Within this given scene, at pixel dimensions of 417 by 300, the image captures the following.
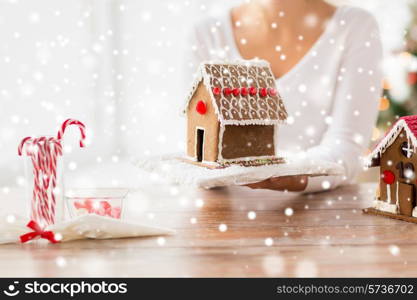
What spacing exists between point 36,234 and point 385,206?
813 mm

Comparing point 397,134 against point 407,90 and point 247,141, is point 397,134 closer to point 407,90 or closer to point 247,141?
point 247,141

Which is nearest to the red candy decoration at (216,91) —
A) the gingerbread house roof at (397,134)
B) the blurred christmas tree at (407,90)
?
the gingerbread house roof at (397,134)

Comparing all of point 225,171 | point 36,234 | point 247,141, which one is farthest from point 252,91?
point 36,234

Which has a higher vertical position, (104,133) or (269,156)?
(104,133)

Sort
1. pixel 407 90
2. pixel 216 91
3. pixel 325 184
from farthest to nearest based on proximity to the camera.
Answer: pixel 407 90, pixel 325 184, pixel 216 91

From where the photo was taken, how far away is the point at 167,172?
1.42 metres

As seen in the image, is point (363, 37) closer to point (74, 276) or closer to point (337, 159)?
point (337, 159)

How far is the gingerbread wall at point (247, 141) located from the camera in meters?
1.47

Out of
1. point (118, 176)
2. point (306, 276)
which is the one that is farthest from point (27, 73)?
point (306, 276)

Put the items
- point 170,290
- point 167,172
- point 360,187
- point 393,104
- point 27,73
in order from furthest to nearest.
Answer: point 393,104, point 27,73, point 360,187, point 167,172, point 170,290

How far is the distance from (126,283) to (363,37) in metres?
1.54

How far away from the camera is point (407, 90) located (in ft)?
10.7

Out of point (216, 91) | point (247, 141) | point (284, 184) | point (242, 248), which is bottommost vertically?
point (242, 248)

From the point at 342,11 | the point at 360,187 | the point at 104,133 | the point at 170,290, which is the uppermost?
the point at 342,11
